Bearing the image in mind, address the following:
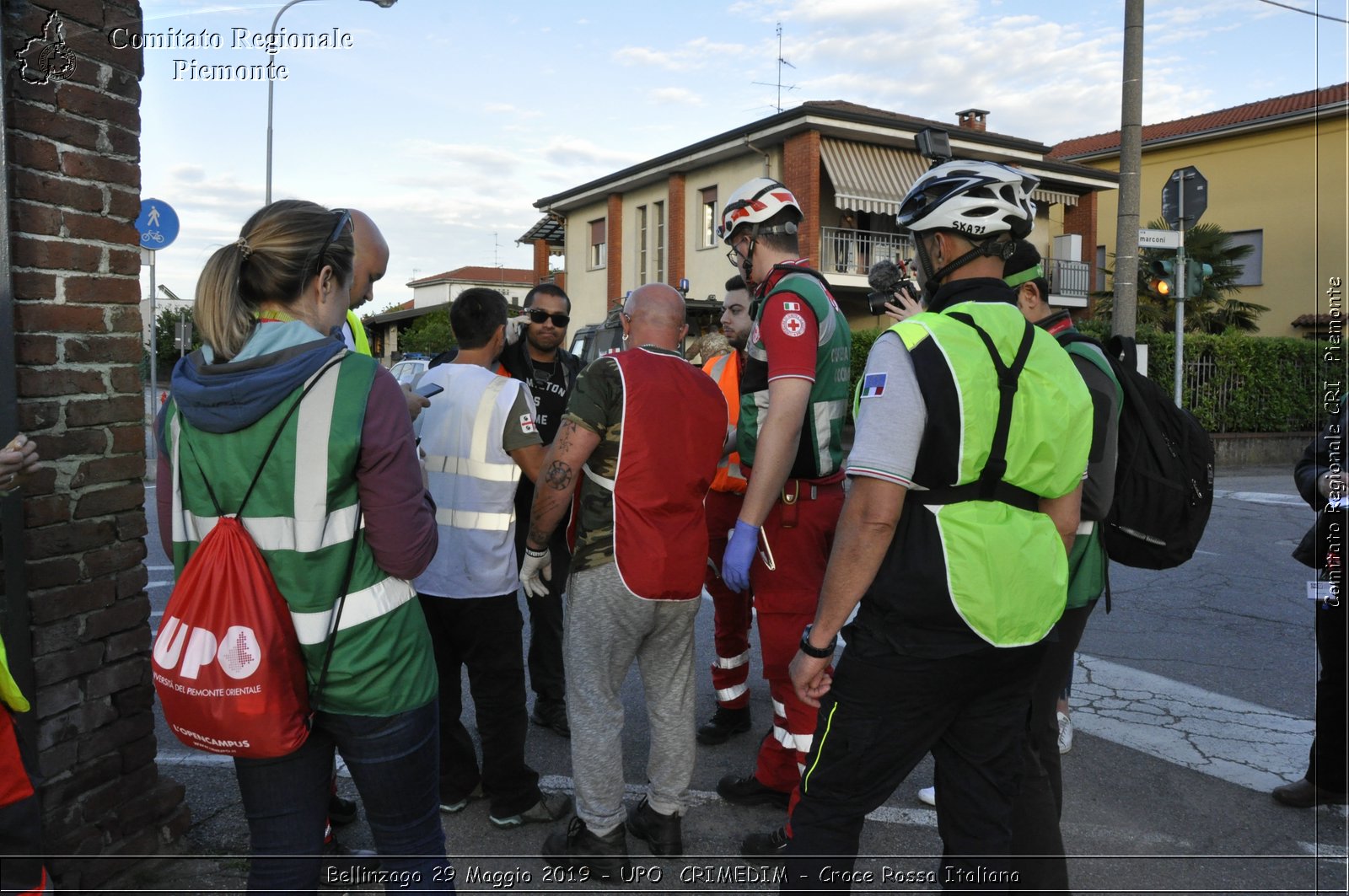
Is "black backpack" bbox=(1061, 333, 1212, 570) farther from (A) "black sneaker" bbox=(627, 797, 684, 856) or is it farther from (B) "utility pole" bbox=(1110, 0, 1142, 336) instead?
(B) "utility pole" bbox=(1110, 0, 1142, 336)

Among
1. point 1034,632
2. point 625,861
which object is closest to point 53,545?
point 625,861

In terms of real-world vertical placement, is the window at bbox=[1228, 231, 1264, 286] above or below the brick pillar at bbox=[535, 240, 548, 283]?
below

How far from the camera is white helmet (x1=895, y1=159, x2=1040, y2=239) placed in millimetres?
2496

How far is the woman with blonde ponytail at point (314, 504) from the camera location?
211cm

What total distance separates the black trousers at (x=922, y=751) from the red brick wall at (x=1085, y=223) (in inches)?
1188

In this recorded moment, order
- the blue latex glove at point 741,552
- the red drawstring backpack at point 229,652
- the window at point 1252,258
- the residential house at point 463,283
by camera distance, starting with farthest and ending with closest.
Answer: the residential house at point 463,283 → the window at point 1252,258 → the blue latex glove at point 741,552 → the red drawstring backpack at point 229,652

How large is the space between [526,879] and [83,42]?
9.83 feet

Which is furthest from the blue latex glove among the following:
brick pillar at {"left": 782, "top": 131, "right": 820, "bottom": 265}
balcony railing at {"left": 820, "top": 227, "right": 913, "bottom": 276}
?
balcony railing at {"left": 820, "top": 227, "right": 913, "bottom": 276}

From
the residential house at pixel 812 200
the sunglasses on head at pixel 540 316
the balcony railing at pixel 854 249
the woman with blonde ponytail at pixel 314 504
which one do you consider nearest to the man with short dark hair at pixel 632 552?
the woman with blonde ponytail at pixel 314 504

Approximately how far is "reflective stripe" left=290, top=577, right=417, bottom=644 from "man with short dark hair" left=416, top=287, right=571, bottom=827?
48.8 inches

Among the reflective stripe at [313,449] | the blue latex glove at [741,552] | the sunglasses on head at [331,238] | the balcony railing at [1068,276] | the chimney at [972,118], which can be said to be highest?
the chimney at [972,118]

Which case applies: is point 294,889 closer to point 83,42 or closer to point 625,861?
point 625,861

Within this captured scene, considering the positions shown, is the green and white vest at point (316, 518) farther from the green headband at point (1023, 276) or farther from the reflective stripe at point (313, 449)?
the green headband at point (1023, 276)

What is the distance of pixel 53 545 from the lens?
2.86m
